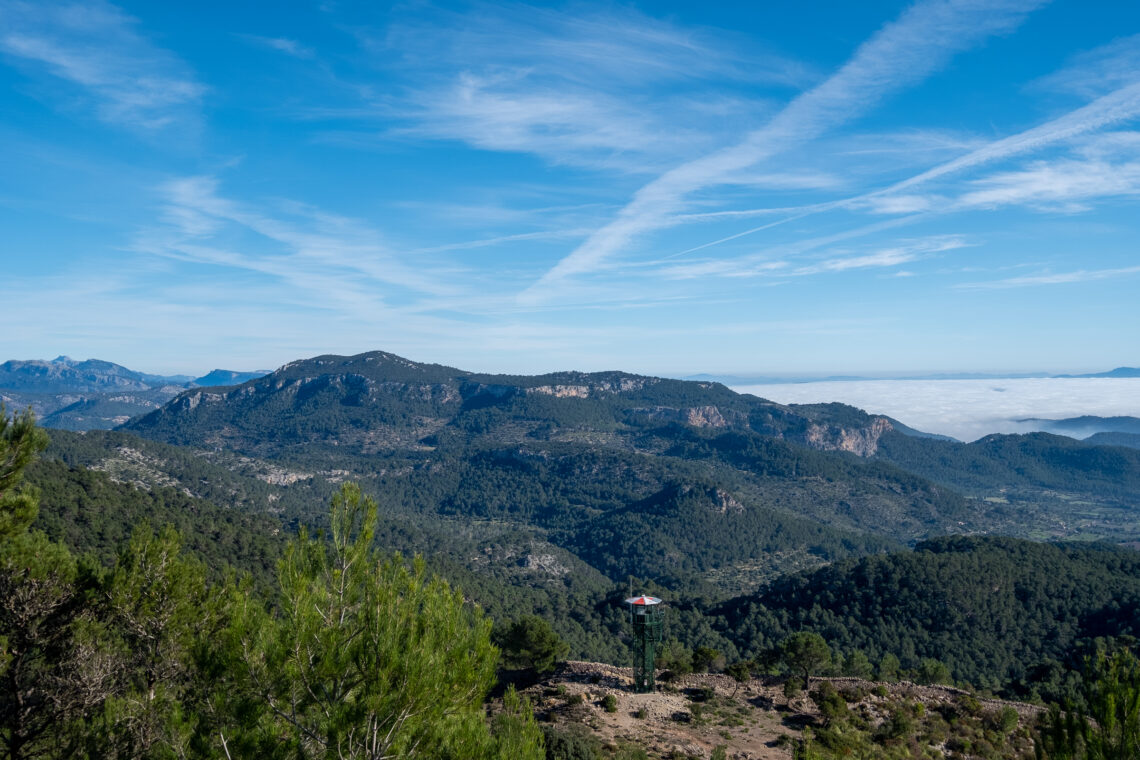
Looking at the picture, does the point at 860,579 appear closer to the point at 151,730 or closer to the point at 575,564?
the point at 575,564

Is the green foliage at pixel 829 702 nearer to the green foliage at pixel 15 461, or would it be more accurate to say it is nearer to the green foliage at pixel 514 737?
the green foliage at pixel 514 737

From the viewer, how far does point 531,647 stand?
44000 millimetres

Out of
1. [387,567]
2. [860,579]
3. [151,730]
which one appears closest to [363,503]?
[387,567]

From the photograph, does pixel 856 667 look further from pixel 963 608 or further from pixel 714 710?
pixel 963 608

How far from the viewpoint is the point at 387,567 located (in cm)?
1203

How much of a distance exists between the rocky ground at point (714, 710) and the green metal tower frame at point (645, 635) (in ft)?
3.07

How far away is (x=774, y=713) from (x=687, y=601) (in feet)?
234

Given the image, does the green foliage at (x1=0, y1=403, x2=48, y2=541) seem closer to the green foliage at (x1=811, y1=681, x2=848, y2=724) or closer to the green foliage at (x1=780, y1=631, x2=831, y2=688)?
the green foliage at (x1=811, y1=681, x2=848, y2=724)

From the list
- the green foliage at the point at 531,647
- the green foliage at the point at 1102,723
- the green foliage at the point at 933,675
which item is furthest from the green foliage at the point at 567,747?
the green foliage at the point at 933,675

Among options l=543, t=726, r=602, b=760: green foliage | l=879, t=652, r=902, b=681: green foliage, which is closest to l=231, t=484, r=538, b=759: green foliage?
l=543, t=726, r=602, b=760: green foliage

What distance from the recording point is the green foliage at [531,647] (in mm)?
43938

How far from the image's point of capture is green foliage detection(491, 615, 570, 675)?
43938 mm

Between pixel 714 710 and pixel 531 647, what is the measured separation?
1313 centimetres

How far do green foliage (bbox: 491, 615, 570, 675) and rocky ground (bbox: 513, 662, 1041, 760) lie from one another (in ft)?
4.50
